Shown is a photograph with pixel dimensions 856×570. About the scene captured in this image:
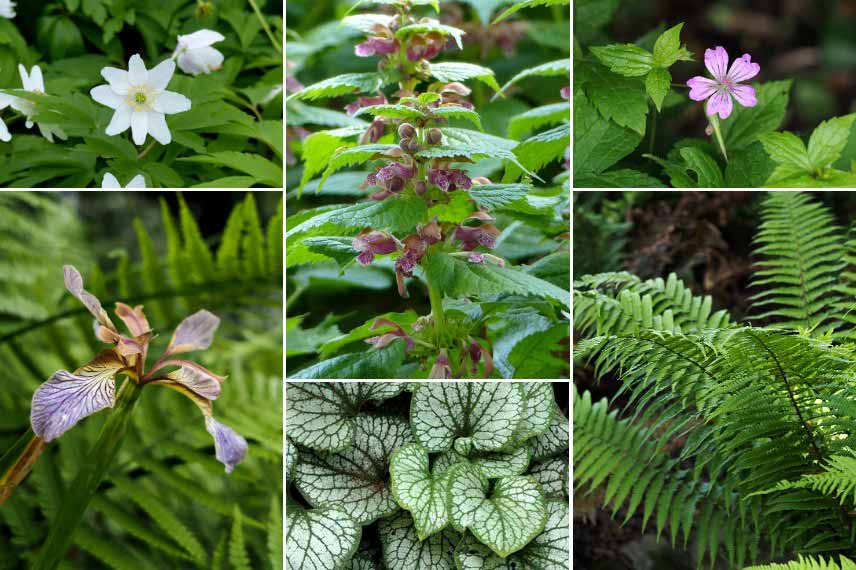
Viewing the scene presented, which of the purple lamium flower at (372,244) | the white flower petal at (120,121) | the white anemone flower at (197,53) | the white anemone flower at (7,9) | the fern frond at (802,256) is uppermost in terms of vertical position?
the white anemone flower at (7,9)

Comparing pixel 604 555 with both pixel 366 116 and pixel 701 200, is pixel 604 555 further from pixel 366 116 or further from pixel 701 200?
pixel 366 116

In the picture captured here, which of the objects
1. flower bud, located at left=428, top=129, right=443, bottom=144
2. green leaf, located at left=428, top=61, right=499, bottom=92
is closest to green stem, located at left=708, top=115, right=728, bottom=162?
green leaf, located at left=428, top=61, right=499, bottom=92

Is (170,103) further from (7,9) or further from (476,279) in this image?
(476,279)

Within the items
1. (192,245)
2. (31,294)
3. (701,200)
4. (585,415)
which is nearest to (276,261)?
(192,245)

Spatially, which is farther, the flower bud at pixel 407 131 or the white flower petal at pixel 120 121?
the white flower petal at pixel 120 121

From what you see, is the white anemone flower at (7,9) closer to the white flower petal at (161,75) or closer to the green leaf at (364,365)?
the white flower petal at (161,75)

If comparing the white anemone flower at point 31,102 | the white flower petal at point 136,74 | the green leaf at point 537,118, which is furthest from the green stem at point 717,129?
the white anemone flower at point 31,102

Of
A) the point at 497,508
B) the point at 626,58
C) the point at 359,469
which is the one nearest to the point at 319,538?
the point at 359,469
